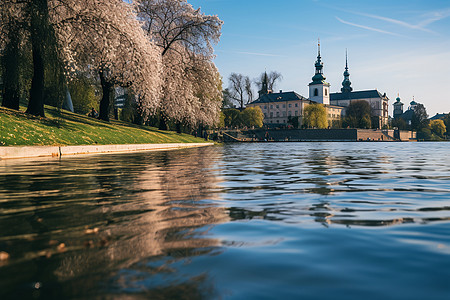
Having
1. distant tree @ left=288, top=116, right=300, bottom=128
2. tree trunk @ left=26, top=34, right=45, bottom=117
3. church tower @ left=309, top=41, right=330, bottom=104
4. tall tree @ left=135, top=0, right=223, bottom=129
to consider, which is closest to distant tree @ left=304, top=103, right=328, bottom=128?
distant tree @ left=288, top=116, right=300, bottom=128

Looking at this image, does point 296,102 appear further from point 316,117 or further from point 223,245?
point 223,245

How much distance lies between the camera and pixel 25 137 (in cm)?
1762

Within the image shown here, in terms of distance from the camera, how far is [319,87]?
15800 cm

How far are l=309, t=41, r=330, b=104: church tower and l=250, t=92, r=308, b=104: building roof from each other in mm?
6614

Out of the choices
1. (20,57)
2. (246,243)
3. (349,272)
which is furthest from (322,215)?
(20,57)

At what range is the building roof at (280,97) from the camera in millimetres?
150875

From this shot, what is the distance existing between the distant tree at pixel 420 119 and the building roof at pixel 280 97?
43501 mm

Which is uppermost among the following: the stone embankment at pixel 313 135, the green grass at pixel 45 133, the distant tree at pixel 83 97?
the distant tree at pixel 83 97

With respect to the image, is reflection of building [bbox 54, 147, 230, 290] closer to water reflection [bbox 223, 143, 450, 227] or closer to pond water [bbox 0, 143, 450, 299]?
pond water [bbox 0, 143, 450, 299]

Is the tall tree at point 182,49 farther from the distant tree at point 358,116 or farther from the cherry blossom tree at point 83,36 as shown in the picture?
the distant tree at point 358,116

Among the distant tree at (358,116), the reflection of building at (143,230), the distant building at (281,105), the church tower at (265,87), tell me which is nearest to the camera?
the reflection of building at (143,230)

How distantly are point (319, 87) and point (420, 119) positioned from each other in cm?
4053

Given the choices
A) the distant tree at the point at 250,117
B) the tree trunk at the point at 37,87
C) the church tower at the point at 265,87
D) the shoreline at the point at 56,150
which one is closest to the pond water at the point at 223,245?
the shoreline at the point at 56,150

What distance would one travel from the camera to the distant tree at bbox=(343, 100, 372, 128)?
133 metres
